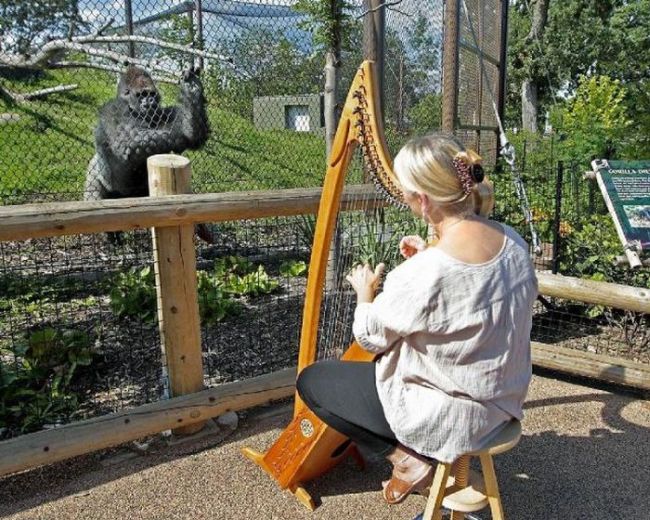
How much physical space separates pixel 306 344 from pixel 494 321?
2.90 ft

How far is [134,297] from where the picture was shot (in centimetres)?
404

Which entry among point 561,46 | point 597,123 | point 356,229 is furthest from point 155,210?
point 561,46

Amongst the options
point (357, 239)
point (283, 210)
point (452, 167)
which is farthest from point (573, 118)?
point (452, 167)

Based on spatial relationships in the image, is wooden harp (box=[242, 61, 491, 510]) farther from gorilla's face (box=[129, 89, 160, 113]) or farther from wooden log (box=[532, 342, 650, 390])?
gorilla's face (box=[129, 89, 160, 113])

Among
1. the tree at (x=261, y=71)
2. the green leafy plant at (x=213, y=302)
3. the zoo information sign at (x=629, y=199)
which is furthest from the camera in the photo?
the tree at (x=261, y=71)

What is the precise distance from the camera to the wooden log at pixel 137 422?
2.42m

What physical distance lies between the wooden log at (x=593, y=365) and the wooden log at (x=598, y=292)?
0.30m

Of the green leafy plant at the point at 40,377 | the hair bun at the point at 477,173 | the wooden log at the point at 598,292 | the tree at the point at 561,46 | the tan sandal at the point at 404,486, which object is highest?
the tree at the point at 561,46

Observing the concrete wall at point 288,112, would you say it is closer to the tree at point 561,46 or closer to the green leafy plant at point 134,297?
the green leafy plant at point 134,297

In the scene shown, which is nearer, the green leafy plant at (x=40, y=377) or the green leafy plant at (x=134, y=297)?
the green leafy plant at (x=40, y=377)

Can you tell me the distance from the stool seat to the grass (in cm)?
379

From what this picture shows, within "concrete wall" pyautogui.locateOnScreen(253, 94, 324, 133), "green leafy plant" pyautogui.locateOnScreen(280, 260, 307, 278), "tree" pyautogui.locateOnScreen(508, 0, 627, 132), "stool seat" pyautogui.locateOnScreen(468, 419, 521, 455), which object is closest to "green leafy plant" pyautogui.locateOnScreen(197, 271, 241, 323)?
"green leafy plant" pyautogui.locateOnScreen(280, 260, 307, 278)

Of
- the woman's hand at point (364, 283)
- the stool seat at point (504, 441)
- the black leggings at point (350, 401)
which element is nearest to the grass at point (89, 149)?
the black leggings at point (350, 401)

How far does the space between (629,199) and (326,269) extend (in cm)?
247
